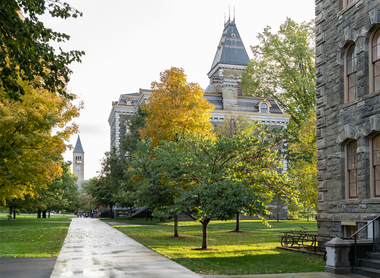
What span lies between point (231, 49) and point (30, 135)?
54.0 metres

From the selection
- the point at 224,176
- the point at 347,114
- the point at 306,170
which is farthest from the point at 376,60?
the point at 306,170

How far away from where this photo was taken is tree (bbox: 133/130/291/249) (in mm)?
15141

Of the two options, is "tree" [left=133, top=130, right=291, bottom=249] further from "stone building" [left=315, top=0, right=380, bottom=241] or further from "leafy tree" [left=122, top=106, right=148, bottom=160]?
"leafy tree" [left=122, top=106, right=148, bottom=160]

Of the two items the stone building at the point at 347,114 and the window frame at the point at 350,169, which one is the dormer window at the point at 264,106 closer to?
the stone building at the point at 347,114

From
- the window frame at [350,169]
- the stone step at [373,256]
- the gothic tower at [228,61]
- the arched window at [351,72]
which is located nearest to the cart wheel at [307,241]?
the window frame at [350,169]

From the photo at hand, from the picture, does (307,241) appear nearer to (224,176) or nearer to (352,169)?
(352,169)

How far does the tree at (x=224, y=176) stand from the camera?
1514 centimetres

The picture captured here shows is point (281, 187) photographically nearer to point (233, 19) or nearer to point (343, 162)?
point (343, 162)

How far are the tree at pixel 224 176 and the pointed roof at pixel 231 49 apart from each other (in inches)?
1985

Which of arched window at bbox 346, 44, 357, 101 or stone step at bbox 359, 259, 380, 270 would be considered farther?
arched window at bbox 346, 44, 357, 101

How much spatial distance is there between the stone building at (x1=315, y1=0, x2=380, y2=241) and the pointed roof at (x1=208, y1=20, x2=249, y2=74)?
50.0 meters

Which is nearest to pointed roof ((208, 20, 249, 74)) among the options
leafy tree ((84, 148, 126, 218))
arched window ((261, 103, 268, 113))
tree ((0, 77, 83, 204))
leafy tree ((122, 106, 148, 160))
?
arched window ((261, 103, 268, 113))

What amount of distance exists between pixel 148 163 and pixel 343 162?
8.76m

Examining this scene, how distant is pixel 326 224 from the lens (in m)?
15.8
